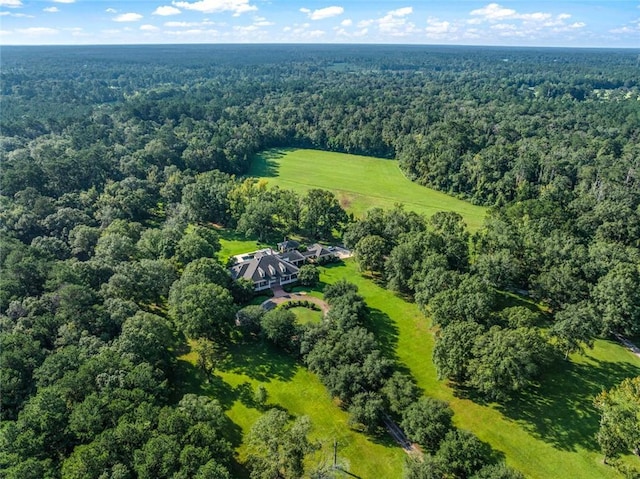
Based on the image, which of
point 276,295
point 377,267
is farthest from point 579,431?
point 276,295

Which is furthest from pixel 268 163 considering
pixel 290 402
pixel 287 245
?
pixel 290 402

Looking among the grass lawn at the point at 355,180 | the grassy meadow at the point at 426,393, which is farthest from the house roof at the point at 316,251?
the grass lawn at the point at 355,180

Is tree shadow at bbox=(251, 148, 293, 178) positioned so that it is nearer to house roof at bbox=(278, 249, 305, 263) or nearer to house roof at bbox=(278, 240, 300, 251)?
house roof at bbox=(278, 240, 300, 251)

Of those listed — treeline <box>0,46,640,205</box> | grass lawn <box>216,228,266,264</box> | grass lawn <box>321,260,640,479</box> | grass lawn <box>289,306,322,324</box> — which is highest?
treeline <box>0,46,640,205</box>

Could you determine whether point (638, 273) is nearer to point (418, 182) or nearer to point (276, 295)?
point (276, 295)

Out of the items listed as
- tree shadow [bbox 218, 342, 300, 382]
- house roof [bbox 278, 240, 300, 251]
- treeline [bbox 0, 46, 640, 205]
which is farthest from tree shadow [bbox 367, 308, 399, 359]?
treeline [bbox 0, 46, 640, 205]

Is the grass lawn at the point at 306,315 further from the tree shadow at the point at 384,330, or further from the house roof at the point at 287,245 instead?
the house roof at the point at 287,245
